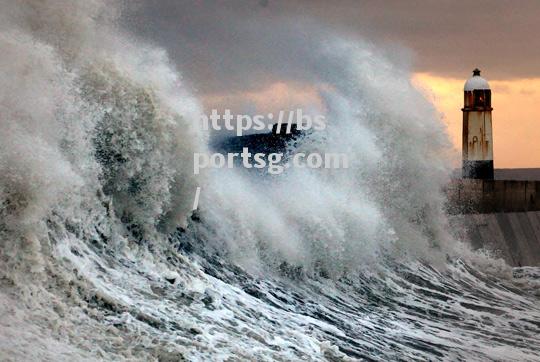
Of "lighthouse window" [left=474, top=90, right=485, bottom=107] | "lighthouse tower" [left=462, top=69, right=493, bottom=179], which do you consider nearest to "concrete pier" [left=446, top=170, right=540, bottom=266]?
"lighthouse tower" [left=462, top=69, right=493, bottom=179]

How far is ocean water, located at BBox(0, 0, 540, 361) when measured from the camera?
17.7ft

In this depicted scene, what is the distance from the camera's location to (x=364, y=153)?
12.2 m

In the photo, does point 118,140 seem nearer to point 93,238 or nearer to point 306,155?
point 93,238

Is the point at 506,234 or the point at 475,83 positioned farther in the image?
the point at 475,83

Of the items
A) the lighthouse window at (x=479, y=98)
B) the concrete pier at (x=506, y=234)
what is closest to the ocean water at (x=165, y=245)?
the concrete pier at (x=506, y=234)

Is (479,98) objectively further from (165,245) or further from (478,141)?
(165,245)

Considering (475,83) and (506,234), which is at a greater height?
(475,83)

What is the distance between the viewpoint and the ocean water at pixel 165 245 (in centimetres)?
539

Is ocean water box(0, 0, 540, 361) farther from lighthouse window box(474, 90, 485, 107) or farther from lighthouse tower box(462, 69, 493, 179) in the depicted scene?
lighthouse window box(474, 90, 485, 107)

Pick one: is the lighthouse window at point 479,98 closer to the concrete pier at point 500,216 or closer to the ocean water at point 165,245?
the concrete pier at point 500,216

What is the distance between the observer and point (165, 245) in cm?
715

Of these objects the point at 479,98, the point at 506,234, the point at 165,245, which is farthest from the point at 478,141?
the point at 165,245

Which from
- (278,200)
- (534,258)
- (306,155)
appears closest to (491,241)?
(534,258)

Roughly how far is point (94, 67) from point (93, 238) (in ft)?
5.45
